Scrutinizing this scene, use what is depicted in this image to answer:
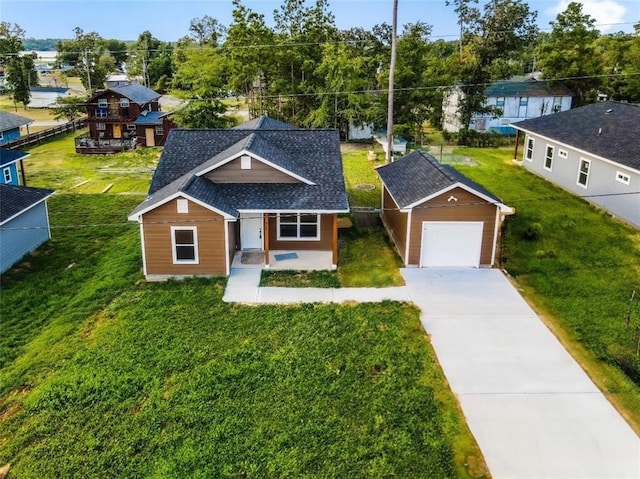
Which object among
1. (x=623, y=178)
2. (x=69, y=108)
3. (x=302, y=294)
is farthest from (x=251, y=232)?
(x=69, y=108)

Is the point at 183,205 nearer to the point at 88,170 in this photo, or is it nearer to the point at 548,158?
the point at 88,170

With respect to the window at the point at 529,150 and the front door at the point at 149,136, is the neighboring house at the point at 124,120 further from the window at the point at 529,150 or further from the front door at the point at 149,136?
the window at the point at 529,150

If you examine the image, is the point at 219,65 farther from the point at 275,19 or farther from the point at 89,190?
the point at 89,190

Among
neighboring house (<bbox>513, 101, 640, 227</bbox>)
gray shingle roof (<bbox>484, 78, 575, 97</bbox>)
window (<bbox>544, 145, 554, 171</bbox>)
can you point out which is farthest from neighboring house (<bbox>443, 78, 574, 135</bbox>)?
window (<bbox>544, 145, 554, 171</bbox>)

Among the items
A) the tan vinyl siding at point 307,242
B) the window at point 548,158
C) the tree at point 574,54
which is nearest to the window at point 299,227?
the tan vinyl siding at point 307,242

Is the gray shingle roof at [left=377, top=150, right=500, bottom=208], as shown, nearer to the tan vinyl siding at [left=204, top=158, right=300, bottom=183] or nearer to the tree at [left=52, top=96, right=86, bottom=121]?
the tan vinyl siding at [left=204, top=158, right=300, bottom=183]

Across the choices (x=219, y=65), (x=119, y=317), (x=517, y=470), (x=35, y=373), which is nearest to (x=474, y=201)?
(x=517, y=470)
